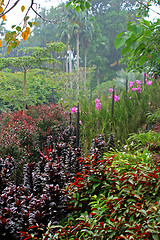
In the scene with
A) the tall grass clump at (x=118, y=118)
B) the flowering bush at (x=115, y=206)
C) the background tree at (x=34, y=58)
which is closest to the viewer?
the flowering bush at (x=115, y=206)

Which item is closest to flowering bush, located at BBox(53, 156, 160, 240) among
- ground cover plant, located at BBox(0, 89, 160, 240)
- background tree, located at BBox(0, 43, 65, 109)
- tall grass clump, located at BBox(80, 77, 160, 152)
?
ground cover plant, located at BBox(0, 89, 160, 240)

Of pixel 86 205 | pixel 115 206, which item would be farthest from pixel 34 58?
pixel 115 206

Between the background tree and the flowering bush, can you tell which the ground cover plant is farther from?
the background tree

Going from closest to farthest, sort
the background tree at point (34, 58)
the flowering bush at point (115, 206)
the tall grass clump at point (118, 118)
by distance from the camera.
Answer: the flowering bush at point (115, 206) < the tall grass clump at point (118, 118) < the background tree at point (34, 58)

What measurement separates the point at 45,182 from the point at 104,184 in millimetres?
581

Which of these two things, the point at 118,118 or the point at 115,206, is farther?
the point at 118,118

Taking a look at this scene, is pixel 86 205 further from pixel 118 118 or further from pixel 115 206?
pixel 118 118

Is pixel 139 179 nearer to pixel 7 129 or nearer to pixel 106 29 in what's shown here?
pixel 7 129

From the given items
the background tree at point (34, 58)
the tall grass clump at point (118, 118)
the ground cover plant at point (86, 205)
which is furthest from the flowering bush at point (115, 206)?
the background tree at point (34, 58)

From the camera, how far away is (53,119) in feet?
16.7

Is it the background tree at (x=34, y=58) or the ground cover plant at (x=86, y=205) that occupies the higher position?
the background tree at (x=34, y=58)

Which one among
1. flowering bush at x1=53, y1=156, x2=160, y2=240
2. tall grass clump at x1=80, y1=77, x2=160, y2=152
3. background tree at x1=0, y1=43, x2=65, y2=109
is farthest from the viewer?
background tree at x1=0, y1=43, x2=65, y2=109

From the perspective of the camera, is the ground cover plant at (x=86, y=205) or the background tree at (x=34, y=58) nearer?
the ground cover plant at (x=86, y=205)

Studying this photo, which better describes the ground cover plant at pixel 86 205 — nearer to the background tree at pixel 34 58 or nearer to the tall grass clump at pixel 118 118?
the tall grass clump at pixel 118 118
